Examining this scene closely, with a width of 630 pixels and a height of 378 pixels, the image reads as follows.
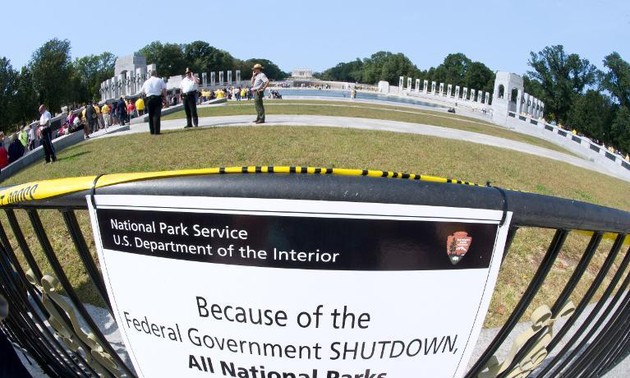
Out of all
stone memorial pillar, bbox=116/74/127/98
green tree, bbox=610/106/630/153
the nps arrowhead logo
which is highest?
the nps arrowhead logo

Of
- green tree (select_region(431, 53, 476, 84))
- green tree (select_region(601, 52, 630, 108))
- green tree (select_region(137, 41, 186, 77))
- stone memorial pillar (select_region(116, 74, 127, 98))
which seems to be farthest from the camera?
green tree (select_region(431, 53, 476, 84))

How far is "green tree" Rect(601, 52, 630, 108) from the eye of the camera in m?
66.2

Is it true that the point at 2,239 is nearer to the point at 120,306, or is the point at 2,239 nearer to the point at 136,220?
the point at 120,306

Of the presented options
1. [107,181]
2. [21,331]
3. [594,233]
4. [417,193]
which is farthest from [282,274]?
[21,331]

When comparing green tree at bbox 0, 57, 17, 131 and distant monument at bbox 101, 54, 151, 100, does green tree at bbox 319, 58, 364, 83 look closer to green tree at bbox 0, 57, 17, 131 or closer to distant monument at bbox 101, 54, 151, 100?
green tree at bbox 0, 57, 17, 131

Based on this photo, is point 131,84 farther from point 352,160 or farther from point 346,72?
point 346,72

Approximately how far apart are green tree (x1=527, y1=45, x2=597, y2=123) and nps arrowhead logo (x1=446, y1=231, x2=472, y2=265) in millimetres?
78394

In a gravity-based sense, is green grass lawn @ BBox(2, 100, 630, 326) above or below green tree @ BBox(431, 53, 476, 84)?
below

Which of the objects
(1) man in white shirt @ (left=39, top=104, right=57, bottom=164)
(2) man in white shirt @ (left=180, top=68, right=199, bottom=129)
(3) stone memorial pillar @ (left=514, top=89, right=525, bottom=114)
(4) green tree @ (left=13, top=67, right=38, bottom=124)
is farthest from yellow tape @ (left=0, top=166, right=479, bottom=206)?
(4) green tree @ (left=13, top=67, right=38, bottom=124)

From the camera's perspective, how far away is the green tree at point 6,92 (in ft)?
142

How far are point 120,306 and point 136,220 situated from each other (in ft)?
1.33

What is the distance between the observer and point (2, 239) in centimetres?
234

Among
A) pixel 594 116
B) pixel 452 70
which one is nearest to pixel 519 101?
pixel 594 116

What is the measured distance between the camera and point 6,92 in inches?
1750
